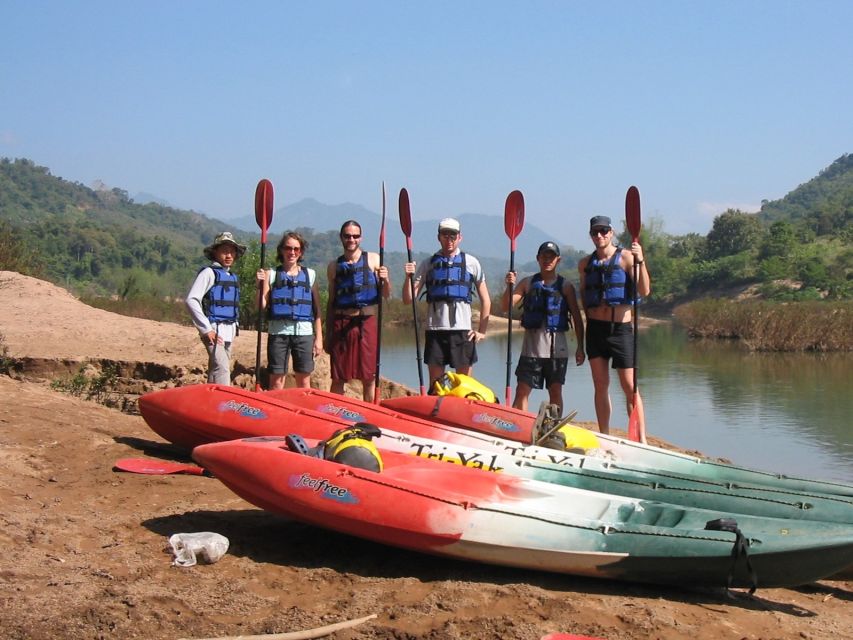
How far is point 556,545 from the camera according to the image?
13.3ft

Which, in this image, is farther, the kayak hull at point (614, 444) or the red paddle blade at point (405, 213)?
the red paddle blade at point (405, 213)

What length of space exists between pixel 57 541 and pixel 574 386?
1204cm

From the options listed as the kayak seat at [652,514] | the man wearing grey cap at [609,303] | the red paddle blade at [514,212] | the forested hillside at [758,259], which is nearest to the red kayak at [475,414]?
the man wearing grey cap at [609,303]

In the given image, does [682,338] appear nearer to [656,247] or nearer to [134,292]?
[134,292]

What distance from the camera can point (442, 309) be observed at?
683 cm

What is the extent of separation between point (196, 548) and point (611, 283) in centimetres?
359

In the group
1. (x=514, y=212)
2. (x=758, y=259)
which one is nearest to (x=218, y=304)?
(x=514, y=212)

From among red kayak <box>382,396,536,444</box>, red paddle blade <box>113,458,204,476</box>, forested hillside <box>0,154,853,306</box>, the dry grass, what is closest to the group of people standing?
red kayak <box>382,396,536,444</box>

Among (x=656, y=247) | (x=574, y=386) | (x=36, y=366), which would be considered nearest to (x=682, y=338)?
(x=574, y=386)

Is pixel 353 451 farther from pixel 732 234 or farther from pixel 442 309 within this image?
pixel 732 234

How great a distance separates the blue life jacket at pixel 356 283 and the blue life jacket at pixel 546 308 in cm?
112

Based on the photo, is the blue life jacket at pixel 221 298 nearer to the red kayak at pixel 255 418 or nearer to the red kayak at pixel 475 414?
the red kayak at pixel 255 418

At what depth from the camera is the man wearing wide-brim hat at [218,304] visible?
618 centimetres

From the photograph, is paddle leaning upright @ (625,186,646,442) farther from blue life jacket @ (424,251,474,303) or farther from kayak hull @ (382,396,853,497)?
blue life jacket @ (424,251,474,303)
